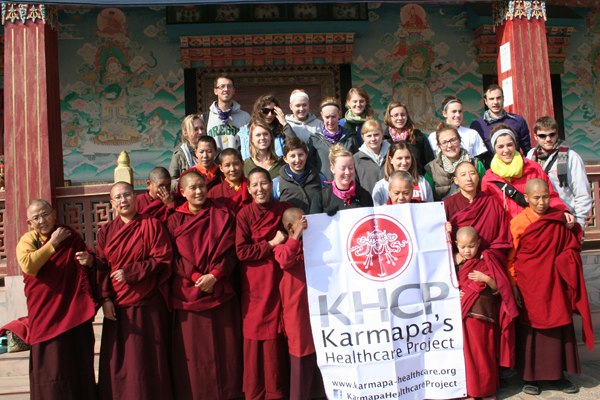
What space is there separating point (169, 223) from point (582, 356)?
11.0 ft

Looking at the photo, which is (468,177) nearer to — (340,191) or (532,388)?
(340,191)

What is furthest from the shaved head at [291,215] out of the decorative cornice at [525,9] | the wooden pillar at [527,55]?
the decorative cornice at [525,9]

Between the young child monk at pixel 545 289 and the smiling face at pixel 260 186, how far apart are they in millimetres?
1681

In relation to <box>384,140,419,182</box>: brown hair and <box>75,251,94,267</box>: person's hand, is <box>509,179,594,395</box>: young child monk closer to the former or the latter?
<box>384,140,419,182</box>: brown hair

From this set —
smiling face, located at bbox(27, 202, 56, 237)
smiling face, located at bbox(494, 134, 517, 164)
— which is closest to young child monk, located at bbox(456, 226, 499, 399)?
smiling face, located at bbox(494, 134, 517, 164)

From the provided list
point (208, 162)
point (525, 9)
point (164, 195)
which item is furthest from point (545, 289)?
point (525, 9)

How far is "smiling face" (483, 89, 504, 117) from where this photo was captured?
4969 millimetres

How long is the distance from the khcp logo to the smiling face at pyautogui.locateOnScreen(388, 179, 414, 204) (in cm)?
15

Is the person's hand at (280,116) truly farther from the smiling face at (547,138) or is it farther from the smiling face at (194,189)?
the smiling face at (547,138)

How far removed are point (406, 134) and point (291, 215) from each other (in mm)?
1476

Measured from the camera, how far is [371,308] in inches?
143

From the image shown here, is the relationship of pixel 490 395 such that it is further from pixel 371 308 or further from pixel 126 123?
pixel 126 123

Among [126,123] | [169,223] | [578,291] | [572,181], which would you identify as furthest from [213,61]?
[578,291]

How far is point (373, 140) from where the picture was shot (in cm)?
432
